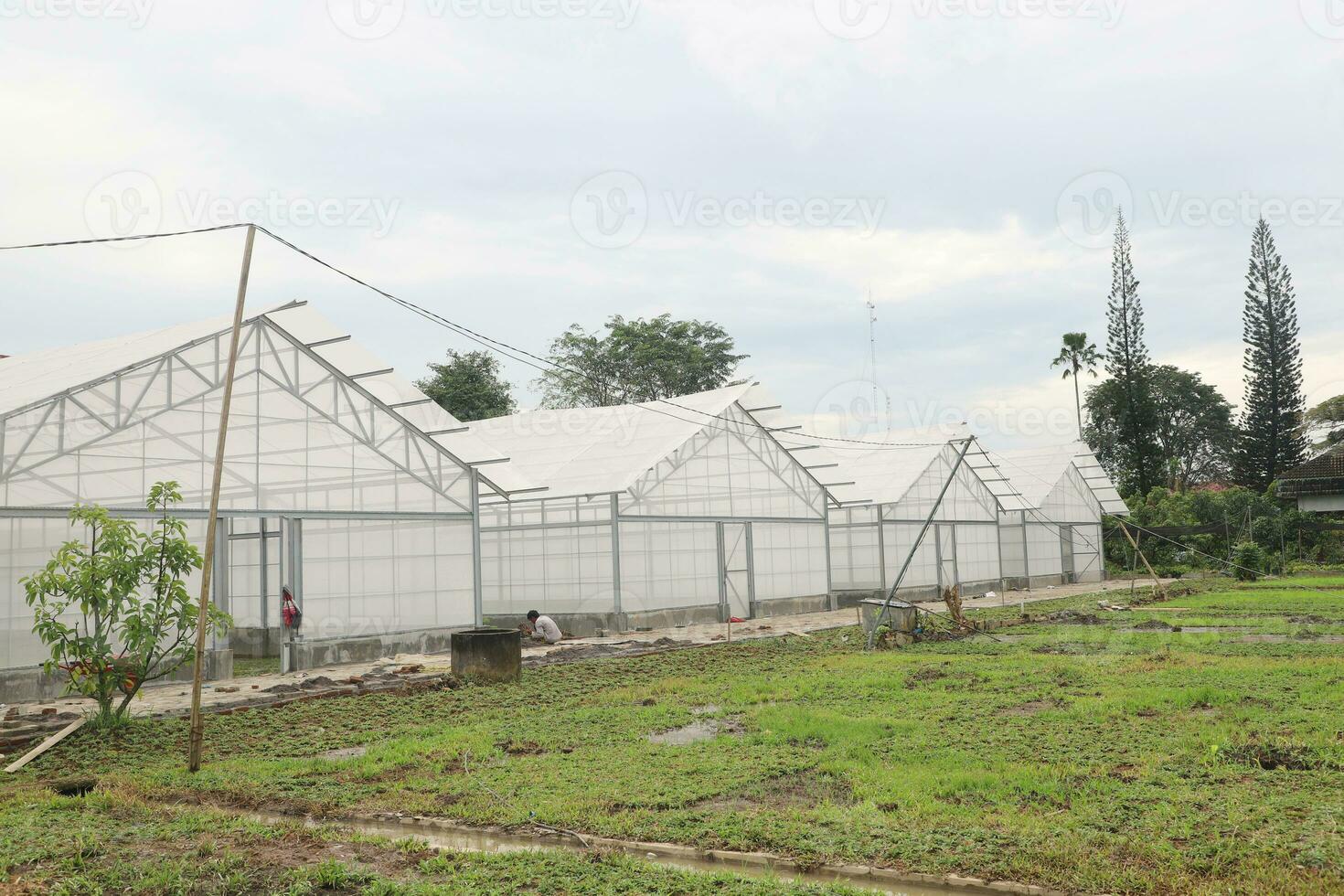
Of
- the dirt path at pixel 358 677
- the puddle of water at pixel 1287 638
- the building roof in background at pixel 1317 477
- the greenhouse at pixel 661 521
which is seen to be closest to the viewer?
the dirt path at pixel 358 677

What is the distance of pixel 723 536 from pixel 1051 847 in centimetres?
Result: 2222

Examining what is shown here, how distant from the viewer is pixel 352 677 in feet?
56.3

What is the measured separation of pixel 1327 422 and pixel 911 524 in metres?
42.3

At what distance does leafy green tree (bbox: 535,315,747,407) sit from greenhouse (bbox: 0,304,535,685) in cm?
3172

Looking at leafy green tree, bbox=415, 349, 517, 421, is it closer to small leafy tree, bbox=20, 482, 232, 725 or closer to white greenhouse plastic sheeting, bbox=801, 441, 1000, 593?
white greenhouse plastic sheeting, bbox=801, 441, 1000, 593

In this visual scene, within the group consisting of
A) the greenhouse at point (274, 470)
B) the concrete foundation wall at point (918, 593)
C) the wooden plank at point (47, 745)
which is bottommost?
the concrete foundation wall at point (918, 593)

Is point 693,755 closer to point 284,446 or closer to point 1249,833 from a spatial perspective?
point 1249,833

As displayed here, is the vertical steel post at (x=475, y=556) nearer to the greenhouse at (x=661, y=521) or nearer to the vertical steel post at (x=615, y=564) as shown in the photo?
the greenhouse at (x=661, y=521)

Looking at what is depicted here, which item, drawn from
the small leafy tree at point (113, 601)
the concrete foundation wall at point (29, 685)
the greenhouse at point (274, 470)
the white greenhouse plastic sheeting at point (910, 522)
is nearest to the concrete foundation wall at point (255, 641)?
the greenhouse at point (274, 470)

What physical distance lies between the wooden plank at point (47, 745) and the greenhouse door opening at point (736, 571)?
18073mm

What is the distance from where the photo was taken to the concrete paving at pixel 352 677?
1468cm

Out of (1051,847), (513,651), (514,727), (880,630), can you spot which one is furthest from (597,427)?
(1051,847)

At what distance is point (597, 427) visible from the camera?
103 ft

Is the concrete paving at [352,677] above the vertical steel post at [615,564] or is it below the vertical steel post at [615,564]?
below
